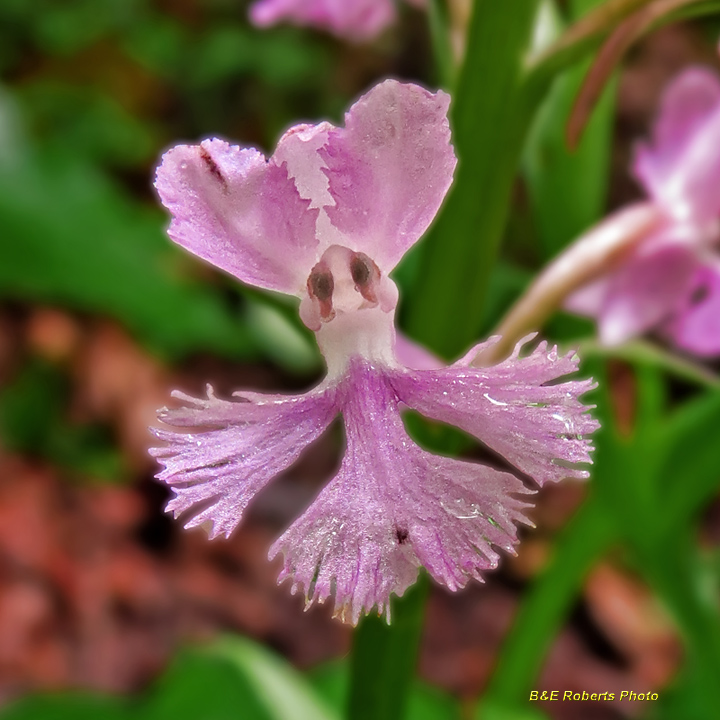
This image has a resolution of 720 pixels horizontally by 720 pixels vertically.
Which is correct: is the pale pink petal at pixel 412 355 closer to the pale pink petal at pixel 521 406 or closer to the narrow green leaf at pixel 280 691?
the pale pink petal at pixel 521 406

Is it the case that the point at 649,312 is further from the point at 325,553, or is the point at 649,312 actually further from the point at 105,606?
the point at 105,606

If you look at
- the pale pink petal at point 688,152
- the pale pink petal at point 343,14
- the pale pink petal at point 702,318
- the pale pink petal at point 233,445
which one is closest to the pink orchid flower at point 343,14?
the pale pink petal at point 343,14

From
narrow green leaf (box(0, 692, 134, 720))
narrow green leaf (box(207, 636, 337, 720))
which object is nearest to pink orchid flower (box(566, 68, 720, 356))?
narrow green leaf (box(207, 636, 337, 720))

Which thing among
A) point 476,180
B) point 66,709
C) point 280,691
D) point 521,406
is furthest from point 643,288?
point 66,709

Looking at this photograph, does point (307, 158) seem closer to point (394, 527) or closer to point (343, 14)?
point (394, 527)

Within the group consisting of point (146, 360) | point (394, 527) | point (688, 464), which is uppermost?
point (146, 360)

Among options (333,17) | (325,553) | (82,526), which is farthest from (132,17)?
(325,553)

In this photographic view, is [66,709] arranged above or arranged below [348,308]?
below
